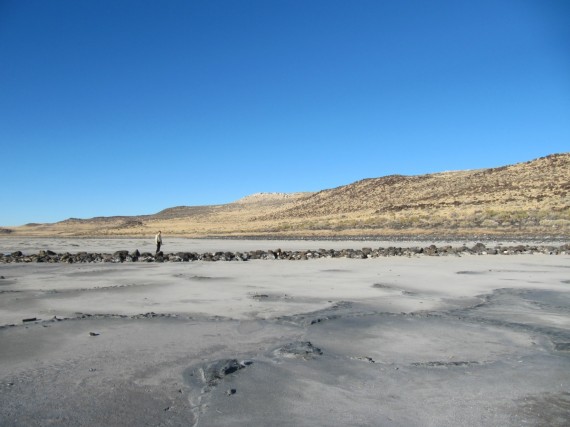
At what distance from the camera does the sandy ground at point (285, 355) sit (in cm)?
454

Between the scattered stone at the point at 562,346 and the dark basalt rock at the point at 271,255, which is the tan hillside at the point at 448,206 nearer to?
the dark basalt rock at the point at 271,255

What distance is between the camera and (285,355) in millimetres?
6320

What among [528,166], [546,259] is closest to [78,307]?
[546,259]

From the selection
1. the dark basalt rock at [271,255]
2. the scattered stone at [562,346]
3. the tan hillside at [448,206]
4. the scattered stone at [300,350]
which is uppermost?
the tan hillside at [448,206]

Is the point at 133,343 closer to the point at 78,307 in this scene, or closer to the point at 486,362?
the point at 78,307

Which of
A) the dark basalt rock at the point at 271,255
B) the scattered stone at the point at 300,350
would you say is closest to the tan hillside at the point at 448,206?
the dark basalt rock at the point at 271,255

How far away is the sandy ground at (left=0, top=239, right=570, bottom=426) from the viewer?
454cm

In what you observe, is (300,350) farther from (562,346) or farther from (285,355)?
(562,346)

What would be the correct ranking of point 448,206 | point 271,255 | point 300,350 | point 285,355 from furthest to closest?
point 448,206 → point 271,255 → point 300,350 → point 285,355

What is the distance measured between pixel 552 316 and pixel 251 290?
21.1 ft

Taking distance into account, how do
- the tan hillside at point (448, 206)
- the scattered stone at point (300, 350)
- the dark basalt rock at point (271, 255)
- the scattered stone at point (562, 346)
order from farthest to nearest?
the tan hillside at point (448, 206) < the dark basalt rock at point (271, 255) < the scattered stone at point (562, 346) < the scattered stone at point (300, 350)

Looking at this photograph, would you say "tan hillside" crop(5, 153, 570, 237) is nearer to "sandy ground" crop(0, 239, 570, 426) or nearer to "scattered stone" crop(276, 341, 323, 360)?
"sandy ground" crop(0, 239, 570, 426)

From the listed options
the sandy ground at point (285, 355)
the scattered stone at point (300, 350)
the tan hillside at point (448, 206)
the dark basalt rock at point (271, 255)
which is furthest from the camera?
the tan hillside at point (448, 206)

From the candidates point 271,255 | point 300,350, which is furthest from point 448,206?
point 300,350
